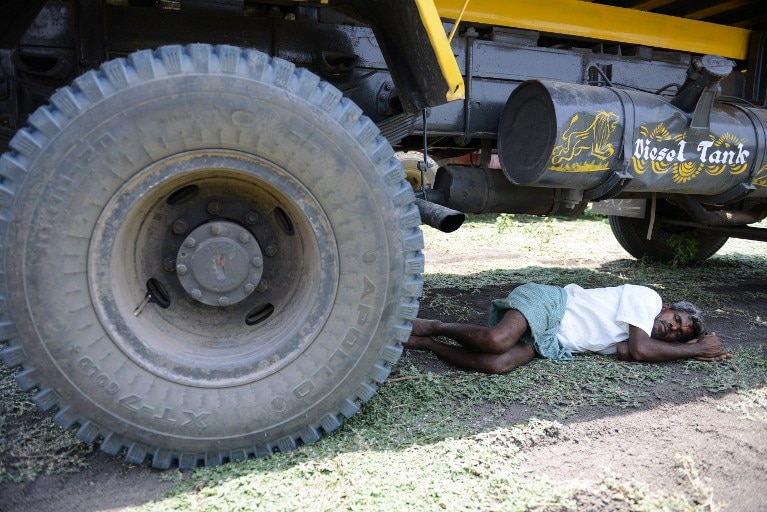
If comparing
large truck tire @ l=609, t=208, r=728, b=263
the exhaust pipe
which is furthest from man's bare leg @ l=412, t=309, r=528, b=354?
large truck tire @ l=609, t=208, r=728, b=263

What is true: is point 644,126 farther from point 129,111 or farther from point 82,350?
point 82,350

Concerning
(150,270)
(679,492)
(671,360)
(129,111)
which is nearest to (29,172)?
(129,111)

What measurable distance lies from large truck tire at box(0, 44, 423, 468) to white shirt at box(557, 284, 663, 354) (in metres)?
1.60

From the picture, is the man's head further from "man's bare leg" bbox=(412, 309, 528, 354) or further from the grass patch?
the grass patch

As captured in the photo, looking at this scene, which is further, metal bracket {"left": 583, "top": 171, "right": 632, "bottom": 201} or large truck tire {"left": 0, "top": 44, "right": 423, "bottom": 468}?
metal bracket {"left": 583, "top": 171, "right": 632, "bottom": 201}

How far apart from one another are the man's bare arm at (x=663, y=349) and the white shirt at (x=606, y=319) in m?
0.06

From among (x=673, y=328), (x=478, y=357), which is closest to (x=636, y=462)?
(x=478, y=357)

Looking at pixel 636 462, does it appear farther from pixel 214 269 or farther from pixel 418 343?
pixel 214 269

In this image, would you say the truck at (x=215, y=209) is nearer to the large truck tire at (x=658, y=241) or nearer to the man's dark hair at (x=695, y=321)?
the man's dark hair at (x=695, y=321)

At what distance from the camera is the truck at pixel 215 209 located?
1867 millimetres

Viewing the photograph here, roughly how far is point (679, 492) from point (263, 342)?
1.49 metres

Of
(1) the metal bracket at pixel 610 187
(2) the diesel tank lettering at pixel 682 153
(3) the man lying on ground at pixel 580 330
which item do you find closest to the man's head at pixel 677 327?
(3) the man lying on ground at pixel 580 330

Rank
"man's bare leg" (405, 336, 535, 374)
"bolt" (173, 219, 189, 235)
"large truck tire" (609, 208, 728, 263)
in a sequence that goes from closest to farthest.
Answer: "bolt" (173, 219, 189, 235), "man's bare leg" (405, 336, 535, 374), "large truck tire" (609, 208, 728, 263)

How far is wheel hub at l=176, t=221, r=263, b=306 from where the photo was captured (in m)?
2.18
